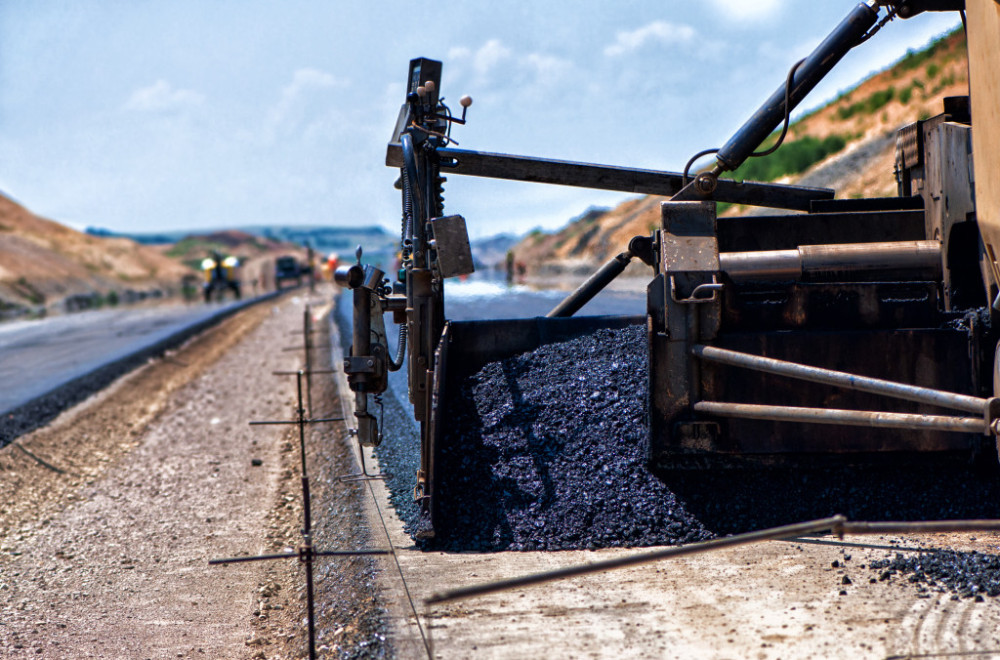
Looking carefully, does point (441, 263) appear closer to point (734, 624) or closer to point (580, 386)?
point (580, 386)

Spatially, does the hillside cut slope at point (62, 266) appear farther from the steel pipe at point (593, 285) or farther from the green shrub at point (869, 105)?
the steel pipe at point (593, 285)

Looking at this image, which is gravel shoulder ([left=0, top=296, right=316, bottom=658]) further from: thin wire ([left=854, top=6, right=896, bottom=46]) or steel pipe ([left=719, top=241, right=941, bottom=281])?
thin wire ([left=854, top=6, right=896, bottom=46])

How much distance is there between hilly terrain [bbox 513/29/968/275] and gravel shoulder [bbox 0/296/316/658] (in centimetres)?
2592

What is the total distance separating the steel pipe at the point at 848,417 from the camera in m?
4.46

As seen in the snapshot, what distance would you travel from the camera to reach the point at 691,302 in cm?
612

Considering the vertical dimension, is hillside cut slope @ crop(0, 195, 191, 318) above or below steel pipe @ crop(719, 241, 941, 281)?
above

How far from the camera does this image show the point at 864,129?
1967 inches

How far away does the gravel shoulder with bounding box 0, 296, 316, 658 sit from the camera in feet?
19.0

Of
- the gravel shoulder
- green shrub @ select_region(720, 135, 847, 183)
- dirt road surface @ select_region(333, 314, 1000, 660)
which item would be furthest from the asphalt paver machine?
green shrub @ select_region(720, 135, 847, 183)

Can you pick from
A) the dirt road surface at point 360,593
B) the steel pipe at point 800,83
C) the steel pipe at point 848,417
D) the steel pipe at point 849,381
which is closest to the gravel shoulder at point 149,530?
the dirt road surface at point 360,593

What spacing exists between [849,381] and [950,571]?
3.53ft

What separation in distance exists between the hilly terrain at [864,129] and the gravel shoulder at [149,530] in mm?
25921

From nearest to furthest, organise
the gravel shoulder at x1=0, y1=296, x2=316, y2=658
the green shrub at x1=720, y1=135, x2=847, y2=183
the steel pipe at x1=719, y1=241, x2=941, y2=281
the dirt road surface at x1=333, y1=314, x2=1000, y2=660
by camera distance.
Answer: the dirt road surface at x1=333, y1=314, x2=1000, y2=660
the gravel shoulder at x1=0, y1=296, x2=316, y2=658
the steel pipe at x1=719, y1=241, x2=941, y2=281
the green shrub at x1=720, y1=135, x2=847, y2=183

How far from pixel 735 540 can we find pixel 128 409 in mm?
14798
